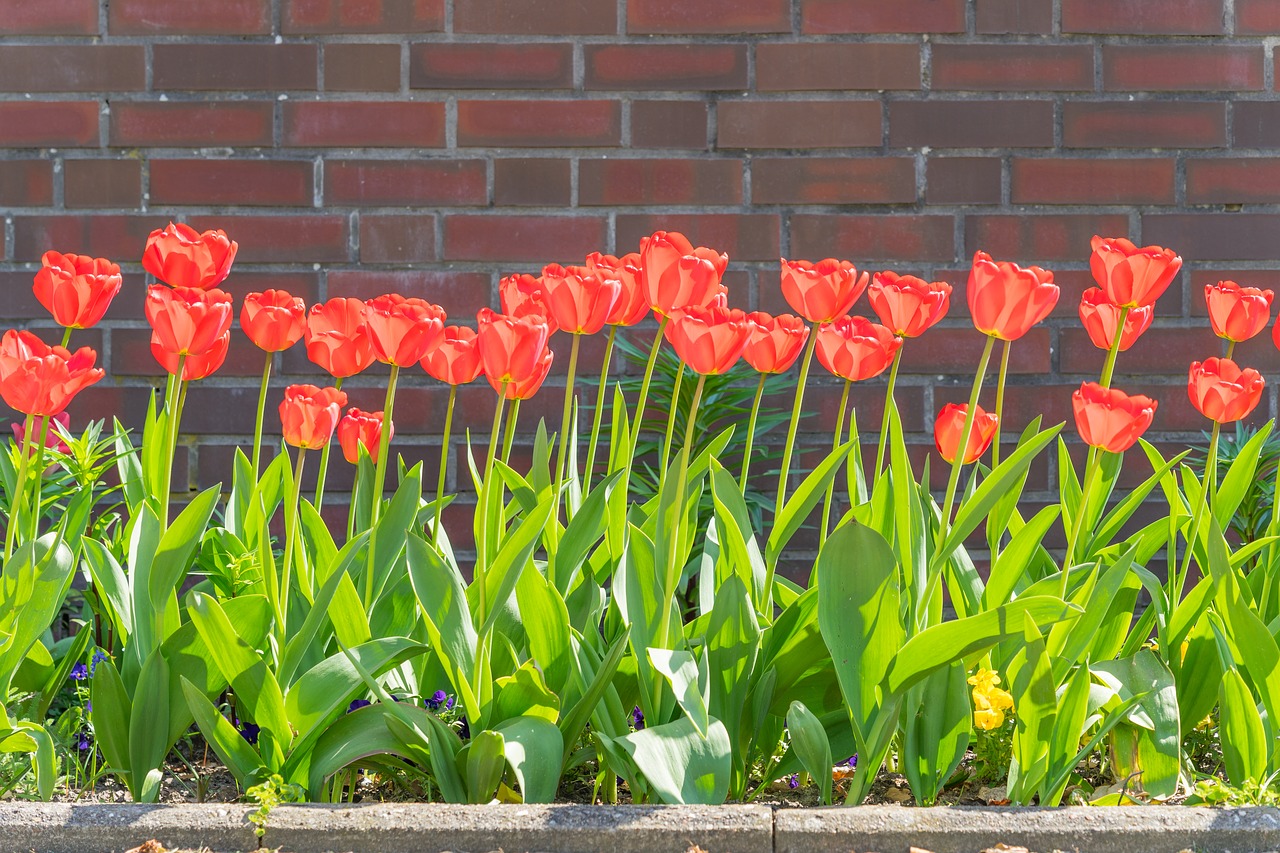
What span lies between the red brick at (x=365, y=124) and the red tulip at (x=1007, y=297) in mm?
1212

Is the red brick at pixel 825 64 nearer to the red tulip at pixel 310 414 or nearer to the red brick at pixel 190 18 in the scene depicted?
the red brick at pixel 190 18

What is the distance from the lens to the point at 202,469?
1931mm

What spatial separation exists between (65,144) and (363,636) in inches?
51.9

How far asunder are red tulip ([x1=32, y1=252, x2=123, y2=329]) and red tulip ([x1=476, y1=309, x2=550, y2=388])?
0.48 m

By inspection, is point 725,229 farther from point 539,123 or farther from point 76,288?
point 76,288

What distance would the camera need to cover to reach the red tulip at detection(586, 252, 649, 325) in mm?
1062

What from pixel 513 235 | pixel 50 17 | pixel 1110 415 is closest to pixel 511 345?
pixel 1110 415

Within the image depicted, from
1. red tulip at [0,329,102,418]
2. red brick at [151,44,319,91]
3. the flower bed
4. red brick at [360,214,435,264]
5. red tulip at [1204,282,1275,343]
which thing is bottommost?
the flower bed

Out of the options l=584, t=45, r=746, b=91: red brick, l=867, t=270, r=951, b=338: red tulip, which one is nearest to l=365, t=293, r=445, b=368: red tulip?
l=867, t=270, r=951, b=338: red tulip

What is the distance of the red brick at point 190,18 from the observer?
1893 millimetres

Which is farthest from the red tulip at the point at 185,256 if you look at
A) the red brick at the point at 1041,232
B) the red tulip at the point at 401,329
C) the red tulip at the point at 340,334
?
the red brick at the point at 1041,232

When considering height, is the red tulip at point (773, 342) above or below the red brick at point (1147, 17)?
below

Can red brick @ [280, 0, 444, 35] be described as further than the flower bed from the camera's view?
Yes

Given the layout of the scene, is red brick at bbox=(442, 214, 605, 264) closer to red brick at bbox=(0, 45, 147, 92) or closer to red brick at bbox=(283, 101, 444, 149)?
red brick at bbox=(283, 101, 444, 149)
